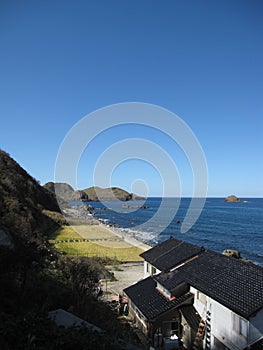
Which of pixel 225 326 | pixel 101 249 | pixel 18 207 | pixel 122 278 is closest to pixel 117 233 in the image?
pixel 101 249

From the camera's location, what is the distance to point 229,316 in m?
11.5

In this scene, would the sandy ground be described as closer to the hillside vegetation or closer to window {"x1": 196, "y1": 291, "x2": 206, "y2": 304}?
the hillside vegetation

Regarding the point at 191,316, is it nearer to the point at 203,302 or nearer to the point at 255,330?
the point at 203,302

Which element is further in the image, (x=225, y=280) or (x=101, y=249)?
(x=101, y=249)

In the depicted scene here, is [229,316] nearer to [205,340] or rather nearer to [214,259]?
[205,340]

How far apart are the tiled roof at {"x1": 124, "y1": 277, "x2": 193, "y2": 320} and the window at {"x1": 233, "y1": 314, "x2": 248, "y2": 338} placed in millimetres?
3332

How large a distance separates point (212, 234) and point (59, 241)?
35.5m

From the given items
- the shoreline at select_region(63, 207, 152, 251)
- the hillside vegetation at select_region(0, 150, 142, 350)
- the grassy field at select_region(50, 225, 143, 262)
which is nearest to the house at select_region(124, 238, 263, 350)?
the hillside vegetation at select_region(0, 150, 142, 350)

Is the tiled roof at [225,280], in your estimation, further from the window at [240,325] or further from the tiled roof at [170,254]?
the tiled roof at [170,254]

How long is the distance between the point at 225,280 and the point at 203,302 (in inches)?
59.5

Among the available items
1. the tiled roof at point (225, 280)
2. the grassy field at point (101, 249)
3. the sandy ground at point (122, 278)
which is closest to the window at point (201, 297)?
the tiled roof at point (225, 280)

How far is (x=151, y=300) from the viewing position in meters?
15.3

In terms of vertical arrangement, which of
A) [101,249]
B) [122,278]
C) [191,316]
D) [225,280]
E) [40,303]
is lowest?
[122,278]

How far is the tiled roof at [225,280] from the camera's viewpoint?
441 inches
